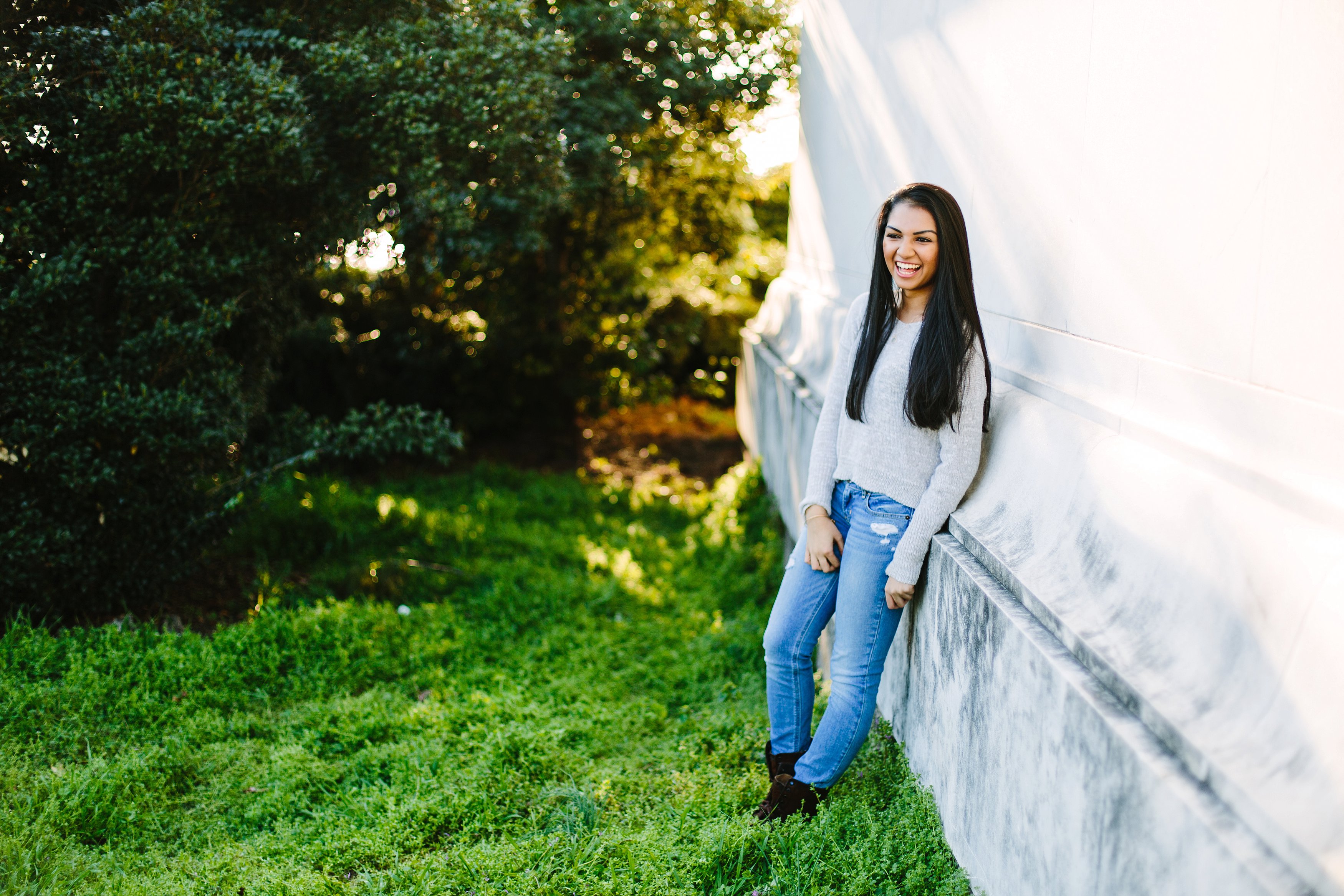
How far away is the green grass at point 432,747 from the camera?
281 centimetres

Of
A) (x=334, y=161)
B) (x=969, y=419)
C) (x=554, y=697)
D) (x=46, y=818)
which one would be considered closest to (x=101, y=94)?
(x=334, y=161)

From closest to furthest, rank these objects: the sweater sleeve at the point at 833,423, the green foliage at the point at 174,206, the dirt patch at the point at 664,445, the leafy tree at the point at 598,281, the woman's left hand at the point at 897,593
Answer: the woman's left hand at the point at 897,593 < the sweater sleeve at the point at 833,423 < the green foliage at the point at 174,206 < the leafy tree at the point at 598,281 < the dirt patch at the point at 664,445

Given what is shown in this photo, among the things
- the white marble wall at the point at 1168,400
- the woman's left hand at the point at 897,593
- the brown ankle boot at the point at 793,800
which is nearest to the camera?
the white marble wall at the point at 1168,400

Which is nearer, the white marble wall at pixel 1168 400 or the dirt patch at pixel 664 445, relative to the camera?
the white marble wall at pixel 1168 400

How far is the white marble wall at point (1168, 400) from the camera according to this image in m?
1.50

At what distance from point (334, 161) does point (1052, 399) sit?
153 inches

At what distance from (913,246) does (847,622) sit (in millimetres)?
1134

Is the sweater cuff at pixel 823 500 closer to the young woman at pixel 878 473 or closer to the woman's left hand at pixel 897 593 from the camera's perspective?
the young woman at pixel 878 473

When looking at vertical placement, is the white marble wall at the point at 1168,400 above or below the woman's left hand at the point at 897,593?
above

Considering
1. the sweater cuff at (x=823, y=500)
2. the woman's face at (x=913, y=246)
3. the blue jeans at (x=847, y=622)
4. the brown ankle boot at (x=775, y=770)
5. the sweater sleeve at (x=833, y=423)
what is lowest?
the brown ankle boot at (x=775, y=770)

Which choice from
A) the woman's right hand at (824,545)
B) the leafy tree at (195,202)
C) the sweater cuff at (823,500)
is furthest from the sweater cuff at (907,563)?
the leafy tree at (195,202)

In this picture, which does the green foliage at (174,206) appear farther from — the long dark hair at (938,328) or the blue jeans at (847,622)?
the blue jeans at (847,622)

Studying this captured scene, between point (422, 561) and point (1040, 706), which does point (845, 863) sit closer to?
point (1040, 706)

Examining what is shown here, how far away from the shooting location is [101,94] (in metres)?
4.05
